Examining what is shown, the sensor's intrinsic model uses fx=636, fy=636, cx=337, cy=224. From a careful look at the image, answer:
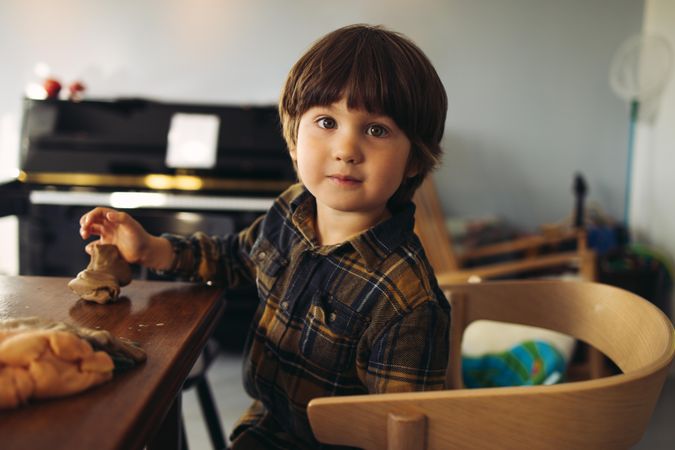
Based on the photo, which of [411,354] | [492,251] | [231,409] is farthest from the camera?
[492,251]

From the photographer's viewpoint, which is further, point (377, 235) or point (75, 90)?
point (75, 90)

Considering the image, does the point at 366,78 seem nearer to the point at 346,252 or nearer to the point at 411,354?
the point at 346,252

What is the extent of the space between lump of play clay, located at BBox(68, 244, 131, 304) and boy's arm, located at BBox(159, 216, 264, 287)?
11cm

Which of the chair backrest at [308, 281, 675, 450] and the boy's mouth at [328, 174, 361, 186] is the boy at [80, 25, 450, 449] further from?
the chair backrest at [308, 281, 675, 450]

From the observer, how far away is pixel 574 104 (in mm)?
3430

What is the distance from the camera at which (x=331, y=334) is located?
90 centimetres

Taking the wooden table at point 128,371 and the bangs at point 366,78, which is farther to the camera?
the bangs at point 366,78

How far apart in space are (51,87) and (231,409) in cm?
169

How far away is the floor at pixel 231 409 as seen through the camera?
2.12m

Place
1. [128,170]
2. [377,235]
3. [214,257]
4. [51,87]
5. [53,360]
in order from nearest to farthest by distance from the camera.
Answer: [53,360] → [377,235] → [214,257] → [128,170] → [51,87]

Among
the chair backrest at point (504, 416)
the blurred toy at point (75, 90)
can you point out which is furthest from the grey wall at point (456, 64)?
the chair backrest at point (504, 416)

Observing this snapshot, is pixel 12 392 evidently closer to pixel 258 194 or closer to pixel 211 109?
pixel 258 194

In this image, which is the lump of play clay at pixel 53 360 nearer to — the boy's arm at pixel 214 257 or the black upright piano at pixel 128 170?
the boy's arm at pixel 214 257

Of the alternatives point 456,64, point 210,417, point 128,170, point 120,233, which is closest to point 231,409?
point 210,417
